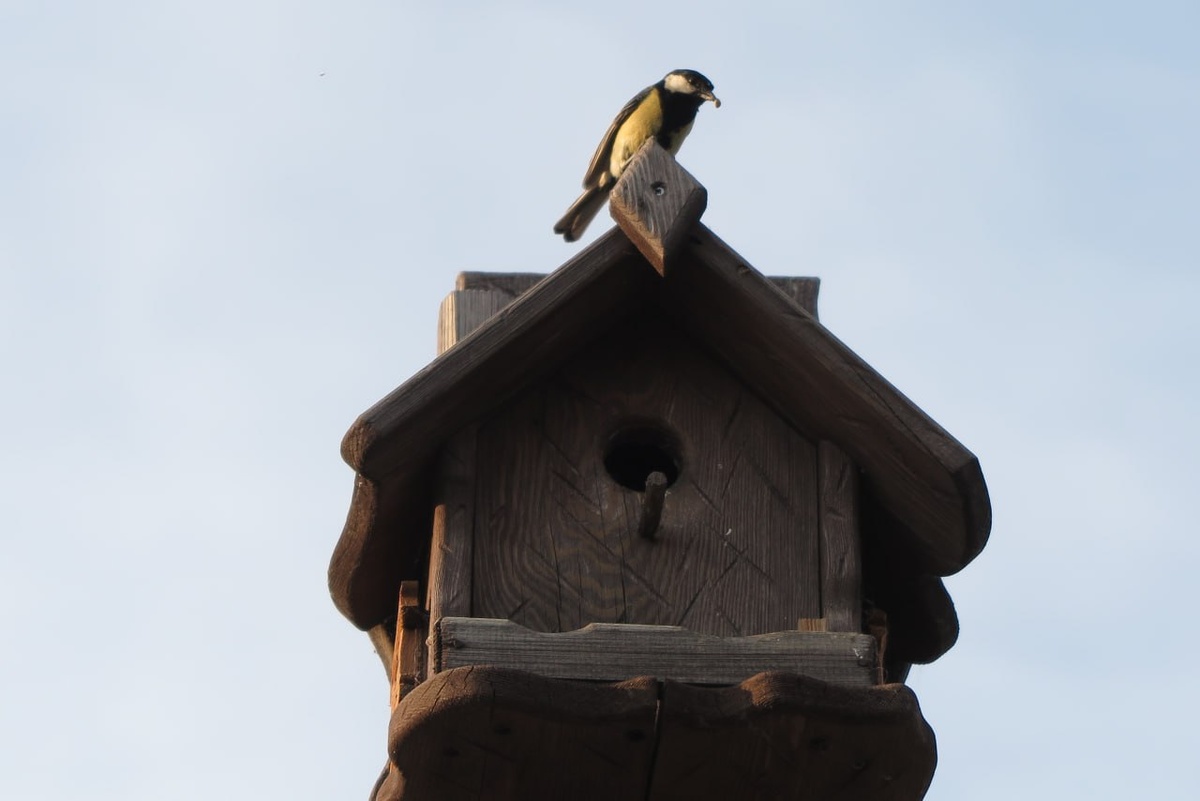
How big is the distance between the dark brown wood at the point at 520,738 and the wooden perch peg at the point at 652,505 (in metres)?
0.48

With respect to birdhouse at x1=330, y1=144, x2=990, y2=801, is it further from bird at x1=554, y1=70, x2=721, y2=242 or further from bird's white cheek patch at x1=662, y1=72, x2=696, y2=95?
bird's white cheek patch at x1=662, y1=72, x2=696, y2=95

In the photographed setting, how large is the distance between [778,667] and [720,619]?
0.27 m

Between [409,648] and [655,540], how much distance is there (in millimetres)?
591

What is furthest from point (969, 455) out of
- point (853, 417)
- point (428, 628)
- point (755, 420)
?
point (428, 628)

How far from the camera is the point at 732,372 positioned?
4441 mm

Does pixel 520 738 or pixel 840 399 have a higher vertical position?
pixel 840 399

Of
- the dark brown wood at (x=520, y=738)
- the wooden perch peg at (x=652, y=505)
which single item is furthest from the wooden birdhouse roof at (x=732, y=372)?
the dark brown wood at (x=520, y=738)

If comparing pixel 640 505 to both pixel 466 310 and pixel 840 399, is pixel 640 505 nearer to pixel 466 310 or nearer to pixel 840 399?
pixel 840 399

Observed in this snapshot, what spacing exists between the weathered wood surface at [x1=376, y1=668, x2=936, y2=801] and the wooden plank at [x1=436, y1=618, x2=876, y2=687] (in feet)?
0.26

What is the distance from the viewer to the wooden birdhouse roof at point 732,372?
406 cm

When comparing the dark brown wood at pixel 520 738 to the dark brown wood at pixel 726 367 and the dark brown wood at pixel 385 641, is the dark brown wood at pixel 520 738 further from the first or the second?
the dark brown wood at pixel 385 641

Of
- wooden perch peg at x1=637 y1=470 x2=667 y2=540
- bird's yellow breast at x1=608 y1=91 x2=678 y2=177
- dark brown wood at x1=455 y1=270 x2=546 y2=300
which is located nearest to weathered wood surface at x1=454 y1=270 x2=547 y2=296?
dark brown wood at x1=455 y1=270 x2=546 y2=300

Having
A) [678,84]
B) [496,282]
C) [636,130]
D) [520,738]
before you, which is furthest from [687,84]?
[520,738]

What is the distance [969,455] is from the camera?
3996 millimetres
